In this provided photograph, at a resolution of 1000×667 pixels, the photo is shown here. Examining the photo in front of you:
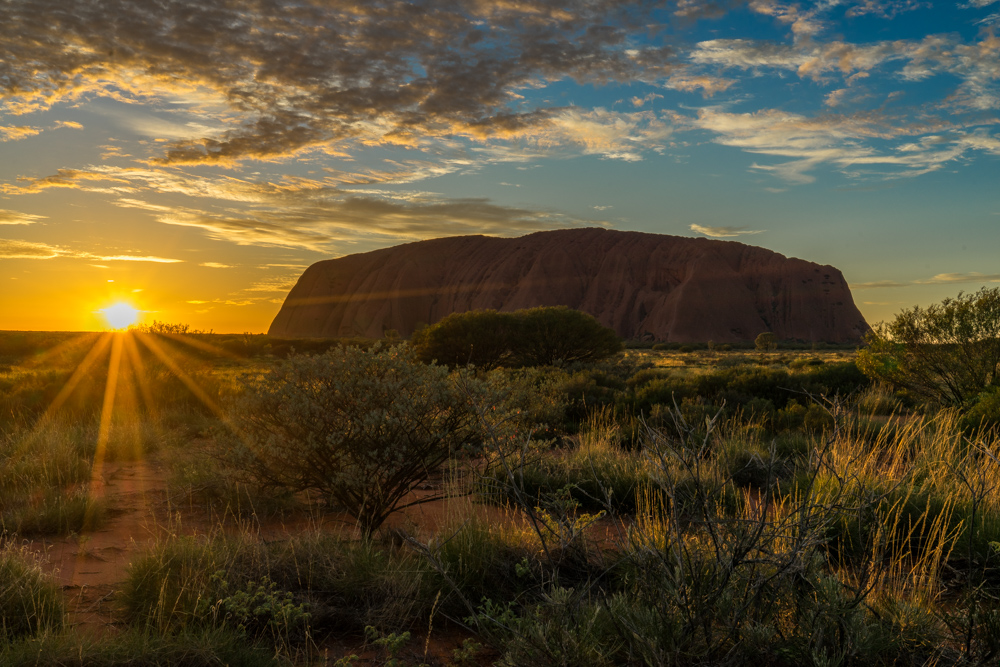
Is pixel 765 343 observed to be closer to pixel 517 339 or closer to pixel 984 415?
pixel 517 339

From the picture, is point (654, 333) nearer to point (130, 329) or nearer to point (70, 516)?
point (130, 329)

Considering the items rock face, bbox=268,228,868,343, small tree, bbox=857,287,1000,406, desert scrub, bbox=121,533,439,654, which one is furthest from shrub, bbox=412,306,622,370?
rock face, bbox=268,228,868,343

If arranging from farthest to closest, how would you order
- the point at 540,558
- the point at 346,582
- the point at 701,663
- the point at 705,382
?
1. the point at 705,382
2. the point at 540,558
3. the point at 346,582
4. the point at 701,663

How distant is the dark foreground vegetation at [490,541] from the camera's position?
9.36 feet

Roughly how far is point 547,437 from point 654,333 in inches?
2707

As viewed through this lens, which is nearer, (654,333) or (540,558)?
(540,558)

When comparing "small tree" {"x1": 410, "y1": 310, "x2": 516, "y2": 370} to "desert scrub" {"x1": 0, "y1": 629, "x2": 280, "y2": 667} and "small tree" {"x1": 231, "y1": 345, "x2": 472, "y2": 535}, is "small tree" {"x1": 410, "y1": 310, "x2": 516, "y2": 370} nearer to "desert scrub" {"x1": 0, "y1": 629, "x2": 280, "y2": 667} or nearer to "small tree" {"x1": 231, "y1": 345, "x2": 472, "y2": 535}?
"small tree" {"x1": 231, "y1": 345, "x2": 472, "y2": 535}

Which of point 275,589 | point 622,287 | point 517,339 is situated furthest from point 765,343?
point 275,589

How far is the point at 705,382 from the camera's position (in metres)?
14.1

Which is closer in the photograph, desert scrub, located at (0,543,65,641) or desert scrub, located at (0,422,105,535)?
desert scrub, located at (0,543,65,641)

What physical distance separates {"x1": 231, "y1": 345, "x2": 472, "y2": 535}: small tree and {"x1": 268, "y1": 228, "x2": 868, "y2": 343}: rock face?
223 feet

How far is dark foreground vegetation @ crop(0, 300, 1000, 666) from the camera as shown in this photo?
285 centimetres

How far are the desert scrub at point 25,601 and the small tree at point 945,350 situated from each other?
41.1 ft

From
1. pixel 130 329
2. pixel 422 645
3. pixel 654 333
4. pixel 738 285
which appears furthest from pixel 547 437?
pixel 738 285
